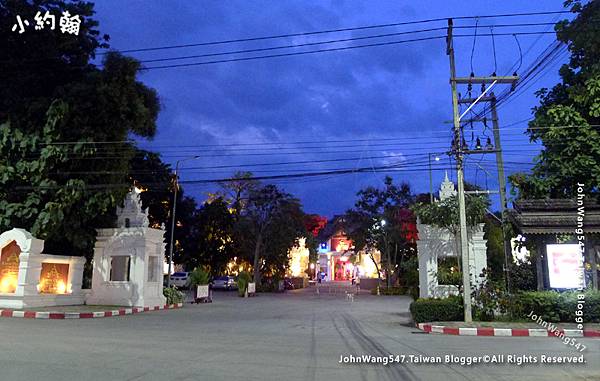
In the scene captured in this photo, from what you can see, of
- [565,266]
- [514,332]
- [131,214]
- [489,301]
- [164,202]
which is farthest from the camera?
[164,202]

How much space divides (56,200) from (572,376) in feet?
63.5

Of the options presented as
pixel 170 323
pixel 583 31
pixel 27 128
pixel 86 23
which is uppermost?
pixel 86 23

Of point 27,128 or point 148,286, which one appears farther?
point 148,286

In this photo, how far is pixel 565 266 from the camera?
52.7 feet

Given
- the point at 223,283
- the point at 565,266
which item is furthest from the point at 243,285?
the point at 565,266

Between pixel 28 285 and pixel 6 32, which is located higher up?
pixel 6 32

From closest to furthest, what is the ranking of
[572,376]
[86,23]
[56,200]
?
[572,376]
[56,200]
[86,23]

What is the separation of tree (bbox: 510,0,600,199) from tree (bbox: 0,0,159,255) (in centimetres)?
1761

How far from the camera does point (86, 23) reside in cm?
2291

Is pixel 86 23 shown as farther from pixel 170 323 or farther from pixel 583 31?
pixel 583 31

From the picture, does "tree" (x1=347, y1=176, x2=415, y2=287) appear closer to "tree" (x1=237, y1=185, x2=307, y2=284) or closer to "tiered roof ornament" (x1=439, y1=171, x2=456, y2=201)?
"tree" (x1=237, y1=185, x2=307, y2=284)

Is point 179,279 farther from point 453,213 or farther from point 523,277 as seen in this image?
point 453,213

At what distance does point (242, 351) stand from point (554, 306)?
427 inches

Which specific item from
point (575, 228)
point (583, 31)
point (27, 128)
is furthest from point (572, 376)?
point (27, 128)
